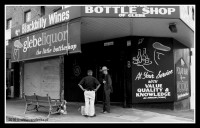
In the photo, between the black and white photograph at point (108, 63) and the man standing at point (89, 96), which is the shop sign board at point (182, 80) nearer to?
the black and white photograph at point (108, 63)

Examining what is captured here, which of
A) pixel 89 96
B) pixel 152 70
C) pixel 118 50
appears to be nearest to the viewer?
pixel 89 96

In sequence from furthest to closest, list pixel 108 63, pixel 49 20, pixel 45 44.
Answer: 1. pixel 108 63
2. pixel 45 44
3. pixel 49 20

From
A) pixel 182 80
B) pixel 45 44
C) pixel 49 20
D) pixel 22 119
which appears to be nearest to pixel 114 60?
pixel 45 44

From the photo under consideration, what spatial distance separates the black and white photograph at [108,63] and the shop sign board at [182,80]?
0.05 metres

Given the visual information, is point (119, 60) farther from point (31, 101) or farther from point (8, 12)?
point (8, 12)

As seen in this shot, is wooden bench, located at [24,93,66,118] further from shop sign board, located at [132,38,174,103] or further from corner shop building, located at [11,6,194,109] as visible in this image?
shop sign board, located at [132,38,174,103]

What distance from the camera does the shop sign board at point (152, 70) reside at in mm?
11320

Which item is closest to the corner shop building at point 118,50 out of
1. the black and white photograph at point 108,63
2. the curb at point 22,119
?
the black and white photograph at point 108,63

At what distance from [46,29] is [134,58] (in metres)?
4.19

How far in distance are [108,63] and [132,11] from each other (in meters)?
4.53

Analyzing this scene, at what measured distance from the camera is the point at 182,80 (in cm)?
1340

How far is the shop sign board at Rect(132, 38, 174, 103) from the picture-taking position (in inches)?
446

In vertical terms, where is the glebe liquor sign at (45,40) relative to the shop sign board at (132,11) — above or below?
below

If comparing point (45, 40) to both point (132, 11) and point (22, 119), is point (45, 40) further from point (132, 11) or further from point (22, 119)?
point (132, 11)
